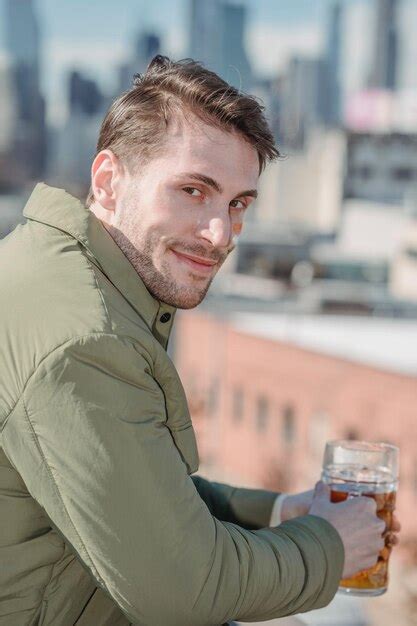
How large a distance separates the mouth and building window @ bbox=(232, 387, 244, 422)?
25.7 m

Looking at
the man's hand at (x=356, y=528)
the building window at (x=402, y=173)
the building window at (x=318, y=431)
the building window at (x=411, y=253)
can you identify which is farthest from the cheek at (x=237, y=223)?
the building window at (x=402, y=173)

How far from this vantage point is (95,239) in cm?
211

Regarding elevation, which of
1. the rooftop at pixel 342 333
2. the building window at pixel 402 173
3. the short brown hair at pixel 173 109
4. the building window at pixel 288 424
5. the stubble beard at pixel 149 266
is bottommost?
the building window at pixel 288 424

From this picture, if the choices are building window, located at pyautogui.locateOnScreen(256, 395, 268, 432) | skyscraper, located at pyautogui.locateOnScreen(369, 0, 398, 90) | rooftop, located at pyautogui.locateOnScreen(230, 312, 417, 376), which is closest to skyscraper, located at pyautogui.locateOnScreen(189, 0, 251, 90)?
skyscraper, located at pyautogui.locateOnScreen(369, 0, 398, 90)

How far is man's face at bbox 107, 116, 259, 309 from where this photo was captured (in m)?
2.11

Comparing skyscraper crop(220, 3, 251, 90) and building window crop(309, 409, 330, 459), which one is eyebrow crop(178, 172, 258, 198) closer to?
building window crop(309, 409, 330, 459)

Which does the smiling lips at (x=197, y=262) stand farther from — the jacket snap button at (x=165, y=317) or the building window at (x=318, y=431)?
the building window at (x=318, y=431)

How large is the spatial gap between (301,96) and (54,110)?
32.0 meters

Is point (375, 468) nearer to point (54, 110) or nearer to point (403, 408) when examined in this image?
point (403, 408)

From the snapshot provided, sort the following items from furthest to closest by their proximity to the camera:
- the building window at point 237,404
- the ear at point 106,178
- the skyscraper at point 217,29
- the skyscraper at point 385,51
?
the skyscraper at point 385,51 → the skyscraper at point 217,29 → the building window at point 237,404 → the ear at point 106,178

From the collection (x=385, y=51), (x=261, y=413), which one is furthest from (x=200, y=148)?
(x=385, y=51)

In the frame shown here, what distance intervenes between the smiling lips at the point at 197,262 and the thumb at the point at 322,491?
59cm

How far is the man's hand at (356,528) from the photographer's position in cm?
221

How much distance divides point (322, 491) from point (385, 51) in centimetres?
19519
